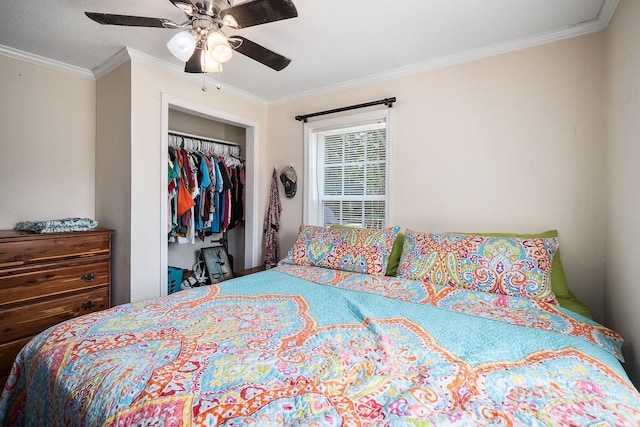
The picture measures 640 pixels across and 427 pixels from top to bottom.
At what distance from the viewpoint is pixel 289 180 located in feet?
10.9

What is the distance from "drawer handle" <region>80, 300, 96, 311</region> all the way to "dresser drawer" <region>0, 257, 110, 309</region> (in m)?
0.12

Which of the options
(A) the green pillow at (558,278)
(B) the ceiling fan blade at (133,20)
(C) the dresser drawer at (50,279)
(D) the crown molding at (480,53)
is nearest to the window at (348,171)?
(D) the crown molding at (480,53)

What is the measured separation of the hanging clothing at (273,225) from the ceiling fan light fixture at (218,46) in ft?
6.14

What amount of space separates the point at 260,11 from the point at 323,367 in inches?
61.4

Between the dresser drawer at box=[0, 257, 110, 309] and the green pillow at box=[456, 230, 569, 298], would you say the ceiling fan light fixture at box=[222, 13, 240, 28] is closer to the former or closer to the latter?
the dresser drawer at box=[0, 257, 110, 309]

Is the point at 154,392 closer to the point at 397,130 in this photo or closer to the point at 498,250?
the point at 498,250

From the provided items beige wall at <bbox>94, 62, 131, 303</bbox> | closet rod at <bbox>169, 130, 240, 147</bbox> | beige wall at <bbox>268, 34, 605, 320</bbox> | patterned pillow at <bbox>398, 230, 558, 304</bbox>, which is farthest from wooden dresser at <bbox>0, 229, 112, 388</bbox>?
beige wall at <bbox>268, 34, 605, 320</bbox>

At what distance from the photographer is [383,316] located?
1.50m

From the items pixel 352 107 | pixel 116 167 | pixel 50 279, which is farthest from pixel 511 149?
pixel 50 279

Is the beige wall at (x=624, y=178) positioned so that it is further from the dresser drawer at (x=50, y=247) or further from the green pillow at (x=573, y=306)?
the dresser drawer at (x=50, y=247)

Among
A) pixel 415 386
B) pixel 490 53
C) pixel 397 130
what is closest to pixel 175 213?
pixel 397 130

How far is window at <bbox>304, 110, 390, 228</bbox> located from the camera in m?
2.89

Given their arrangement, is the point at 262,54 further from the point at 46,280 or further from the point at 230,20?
the point at 46,280

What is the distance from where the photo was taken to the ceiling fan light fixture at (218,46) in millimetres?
1588
